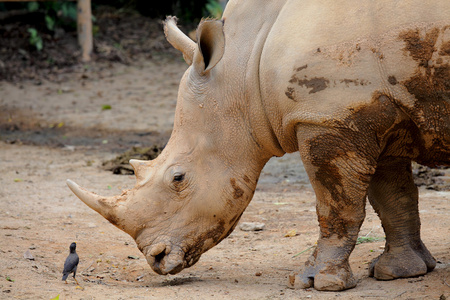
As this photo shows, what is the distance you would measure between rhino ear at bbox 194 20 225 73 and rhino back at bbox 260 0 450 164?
1.16ft

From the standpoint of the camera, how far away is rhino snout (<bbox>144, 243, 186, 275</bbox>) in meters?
4.53

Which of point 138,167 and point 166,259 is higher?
point 138,167

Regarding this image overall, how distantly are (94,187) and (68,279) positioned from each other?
292cm

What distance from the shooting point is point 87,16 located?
14664mm

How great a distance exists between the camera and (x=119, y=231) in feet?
20.6

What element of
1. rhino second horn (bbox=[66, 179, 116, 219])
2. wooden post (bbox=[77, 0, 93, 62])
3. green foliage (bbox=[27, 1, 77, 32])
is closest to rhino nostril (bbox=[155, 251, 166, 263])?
rhino second horn (bbox=[66, 179, 116, 219])

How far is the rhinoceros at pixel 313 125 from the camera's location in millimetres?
3736

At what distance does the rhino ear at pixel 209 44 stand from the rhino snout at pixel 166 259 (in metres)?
1.22

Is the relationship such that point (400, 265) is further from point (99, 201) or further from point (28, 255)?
point (28, 255)

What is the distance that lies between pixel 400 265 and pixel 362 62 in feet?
5.09

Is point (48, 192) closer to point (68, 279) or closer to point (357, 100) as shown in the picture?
point (68, 279)

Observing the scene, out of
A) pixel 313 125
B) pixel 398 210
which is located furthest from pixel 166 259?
pixel 398 210

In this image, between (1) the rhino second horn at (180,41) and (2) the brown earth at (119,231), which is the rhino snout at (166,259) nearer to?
(2) the brown earth at (119,231)

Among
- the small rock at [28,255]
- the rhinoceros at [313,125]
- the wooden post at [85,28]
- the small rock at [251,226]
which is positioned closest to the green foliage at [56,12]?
the wooden post at [85,28]
